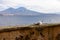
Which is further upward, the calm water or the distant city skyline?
the distant city skyline

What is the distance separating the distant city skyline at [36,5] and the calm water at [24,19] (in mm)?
65

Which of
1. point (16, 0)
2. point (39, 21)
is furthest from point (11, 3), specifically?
point (39, 21)

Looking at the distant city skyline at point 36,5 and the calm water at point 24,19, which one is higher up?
the distant city skyline at point 36,5

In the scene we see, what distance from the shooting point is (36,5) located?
3.91ft

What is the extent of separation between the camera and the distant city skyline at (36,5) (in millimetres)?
1087

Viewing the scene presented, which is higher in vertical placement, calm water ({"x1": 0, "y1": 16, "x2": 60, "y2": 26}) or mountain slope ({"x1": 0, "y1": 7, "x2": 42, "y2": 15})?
mountain slope ({"x1": 0, "y1": 7, "x2": 42, "y2": 15})

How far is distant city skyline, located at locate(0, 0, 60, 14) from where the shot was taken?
1087 mm

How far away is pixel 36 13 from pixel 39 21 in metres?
0.08

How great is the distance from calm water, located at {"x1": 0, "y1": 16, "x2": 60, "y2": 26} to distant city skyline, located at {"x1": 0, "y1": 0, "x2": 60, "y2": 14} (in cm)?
7

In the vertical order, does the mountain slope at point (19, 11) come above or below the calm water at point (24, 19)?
above

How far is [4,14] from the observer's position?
3.54 feet

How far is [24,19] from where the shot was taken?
112cm

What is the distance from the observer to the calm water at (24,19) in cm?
106

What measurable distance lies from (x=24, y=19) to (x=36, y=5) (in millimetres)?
170
